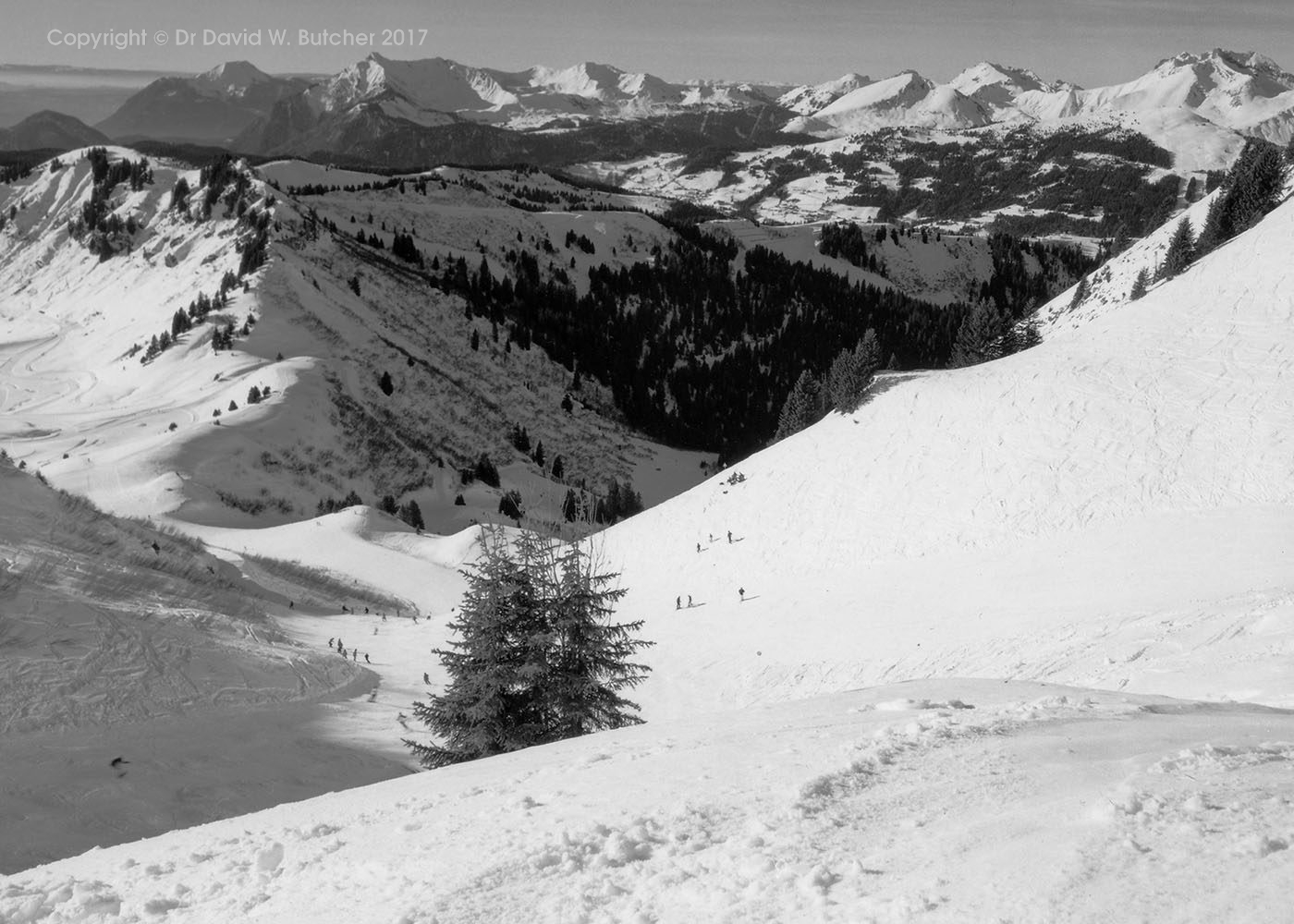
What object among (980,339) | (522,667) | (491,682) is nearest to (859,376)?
(980,339)

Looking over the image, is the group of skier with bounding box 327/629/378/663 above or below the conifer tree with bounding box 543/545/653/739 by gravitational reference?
below

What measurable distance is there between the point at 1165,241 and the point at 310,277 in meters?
95.9

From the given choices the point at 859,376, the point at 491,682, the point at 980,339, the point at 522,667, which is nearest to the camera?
the point at 491,682

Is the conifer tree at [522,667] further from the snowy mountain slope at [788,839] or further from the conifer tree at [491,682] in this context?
the snowy mountain slope at [788,839]

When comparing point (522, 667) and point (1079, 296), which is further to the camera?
point (1079, 296)

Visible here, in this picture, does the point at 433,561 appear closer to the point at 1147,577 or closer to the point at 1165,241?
the point at 1147,577

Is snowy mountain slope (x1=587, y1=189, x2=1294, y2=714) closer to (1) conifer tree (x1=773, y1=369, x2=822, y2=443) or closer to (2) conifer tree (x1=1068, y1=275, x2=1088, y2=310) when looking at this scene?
(1) conifer tree (x1=773, y1=369, x2=822, y2=443)

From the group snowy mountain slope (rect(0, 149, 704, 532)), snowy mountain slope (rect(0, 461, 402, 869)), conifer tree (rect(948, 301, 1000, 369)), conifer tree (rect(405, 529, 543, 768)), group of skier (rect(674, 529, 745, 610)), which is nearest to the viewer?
snowy mountain slope (rect(0, 461, 402, 869))

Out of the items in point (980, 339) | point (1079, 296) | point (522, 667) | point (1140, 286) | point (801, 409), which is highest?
point (1079, 296)

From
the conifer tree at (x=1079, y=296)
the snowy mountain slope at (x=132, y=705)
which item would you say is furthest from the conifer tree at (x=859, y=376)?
the conifer tree at (x=1079, y=296)

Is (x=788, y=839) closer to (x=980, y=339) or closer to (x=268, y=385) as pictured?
(x=980, y=339)

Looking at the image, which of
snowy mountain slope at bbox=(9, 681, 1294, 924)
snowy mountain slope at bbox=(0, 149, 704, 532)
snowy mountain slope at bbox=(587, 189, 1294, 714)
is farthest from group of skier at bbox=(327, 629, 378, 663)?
snowy mountain slope at bbox=(0, 149, 704, 532)

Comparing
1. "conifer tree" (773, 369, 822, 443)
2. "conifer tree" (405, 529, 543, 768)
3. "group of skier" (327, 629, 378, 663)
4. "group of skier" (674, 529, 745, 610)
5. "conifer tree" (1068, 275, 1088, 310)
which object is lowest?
"group of skier" (327, 629, 378, 663)

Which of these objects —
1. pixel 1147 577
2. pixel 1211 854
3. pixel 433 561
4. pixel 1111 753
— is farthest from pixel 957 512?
pixel 433 561
